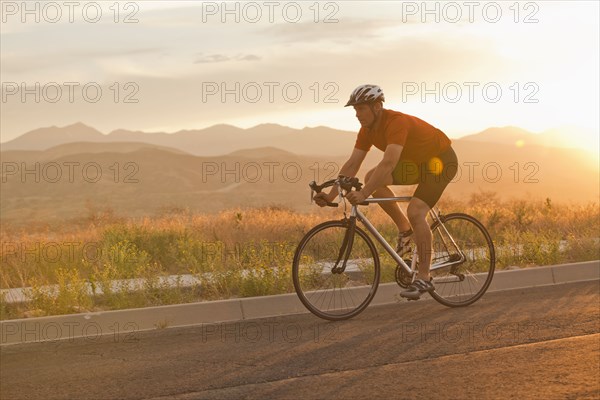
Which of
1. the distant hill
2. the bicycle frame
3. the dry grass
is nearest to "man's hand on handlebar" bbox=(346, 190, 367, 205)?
the bicycle frame

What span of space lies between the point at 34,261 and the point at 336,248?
5400 millimetres

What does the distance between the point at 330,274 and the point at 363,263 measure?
3.18 ft

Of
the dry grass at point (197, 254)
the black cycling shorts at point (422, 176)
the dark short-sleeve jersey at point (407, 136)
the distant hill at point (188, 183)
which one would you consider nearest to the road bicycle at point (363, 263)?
the black cycling shorts at point (422, 176)

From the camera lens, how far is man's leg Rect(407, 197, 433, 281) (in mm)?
9044

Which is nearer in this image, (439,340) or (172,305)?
(439,340)

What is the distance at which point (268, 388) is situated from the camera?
6293 millimetres

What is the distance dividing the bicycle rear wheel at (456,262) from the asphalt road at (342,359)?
274mm

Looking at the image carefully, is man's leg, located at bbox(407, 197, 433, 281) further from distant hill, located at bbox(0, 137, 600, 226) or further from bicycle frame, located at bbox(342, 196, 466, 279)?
distant hill, located at bbox(0, 137, 600, 226)

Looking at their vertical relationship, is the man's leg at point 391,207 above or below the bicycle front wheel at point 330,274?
above

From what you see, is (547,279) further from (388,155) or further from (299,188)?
(299,188)

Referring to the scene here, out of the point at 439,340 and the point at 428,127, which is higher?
the point at 428,127

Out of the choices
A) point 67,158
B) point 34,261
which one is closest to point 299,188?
point 67,158

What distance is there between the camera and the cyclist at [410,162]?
8781 millimetres

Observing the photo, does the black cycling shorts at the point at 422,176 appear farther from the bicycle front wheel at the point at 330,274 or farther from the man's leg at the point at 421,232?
the bicycle front wheel at the point at 330,274
